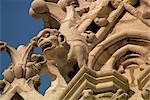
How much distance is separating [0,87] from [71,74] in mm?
1229

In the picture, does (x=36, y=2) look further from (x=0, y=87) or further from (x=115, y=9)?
(x=0, y=87)

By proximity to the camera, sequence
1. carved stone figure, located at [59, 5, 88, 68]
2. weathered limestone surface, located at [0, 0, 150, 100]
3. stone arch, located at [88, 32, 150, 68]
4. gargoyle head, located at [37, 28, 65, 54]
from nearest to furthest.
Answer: weathered limestone surface, located at [0, 0, 150, 100], gargoyle head, located at [37, 28, 65, 54], carved stone figure, located at [59, 5, 88, 68], stone arch, located at [88, 32, 150, 68]

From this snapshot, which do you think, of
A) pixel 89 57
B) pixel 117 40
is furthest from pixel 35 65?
pixel 117 40

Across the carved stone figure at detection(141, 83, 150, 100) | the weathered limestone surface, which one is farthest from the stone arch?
the carved stone figure at detection(141, 83, 150, 100)

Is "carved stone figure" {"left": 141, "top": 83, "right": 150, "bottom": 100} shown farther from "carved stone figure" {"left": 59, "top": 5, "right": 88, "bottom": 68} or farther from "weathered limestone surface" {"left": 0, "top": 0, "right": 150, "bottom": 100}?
"carved stone figure" {"left": 59, "top": 5, "right": 88, "bottom": 68}

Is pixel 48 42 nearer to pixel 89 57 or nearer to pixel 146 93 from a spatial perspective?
pixel 89 57

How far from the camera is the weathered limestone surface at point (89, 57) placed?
10.5 metres

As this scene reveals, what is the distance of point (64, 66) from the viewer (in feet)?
38.2

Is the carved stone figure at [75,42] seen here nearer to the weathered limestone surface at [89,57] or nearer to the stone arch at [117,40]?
the weathered limestone surface at [89,57]

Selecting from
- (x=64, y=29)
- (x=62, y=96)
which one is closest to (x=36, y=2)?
(x=64, y=29)

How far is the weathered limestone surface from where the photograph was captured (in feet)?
34.5

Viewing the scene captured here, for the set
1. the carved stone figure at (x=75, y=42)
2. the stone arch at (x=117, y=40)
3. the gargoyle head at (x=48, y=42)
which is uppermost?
the gargoyle head at (x=48, y=42)

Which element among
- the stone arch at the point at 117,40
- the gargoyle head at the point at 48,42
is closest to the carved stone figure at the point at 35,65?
the gargoyle head at the point at 48,42

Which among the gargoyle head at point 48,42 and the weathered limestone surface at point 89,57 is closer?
the weathered limestone surface at point 89,57
